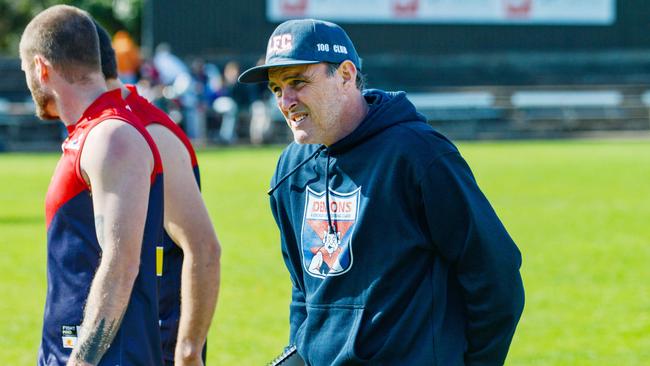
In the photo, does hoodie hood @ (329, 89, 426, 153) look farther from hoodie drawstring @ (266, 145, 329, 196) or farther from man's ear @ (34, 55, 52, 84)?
man's ear @ (34, 55, 52, 84)

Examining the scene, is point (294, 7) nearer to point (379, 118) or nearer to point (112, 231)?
point (379, 118)

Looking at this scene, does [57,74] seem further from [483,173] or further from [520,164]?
[520,164]

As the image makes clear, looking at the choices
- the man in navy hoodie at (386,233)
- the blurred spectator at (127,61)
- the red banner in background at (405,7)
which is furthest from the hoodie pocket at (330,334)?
the red banner in background at (405,7)

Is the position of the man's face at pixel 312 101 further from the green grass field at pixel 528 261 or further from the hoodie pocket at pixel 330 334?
the green grass field at pixel 528 261

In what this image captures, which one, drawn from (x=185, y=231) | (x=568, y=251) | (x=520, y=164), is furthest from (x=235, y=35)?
(x=185, y=231)

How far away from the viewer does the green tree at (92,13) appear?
185 ft

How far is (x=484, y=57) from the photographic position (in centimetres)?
3875

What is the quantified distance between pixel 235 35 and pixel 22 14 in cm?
2589

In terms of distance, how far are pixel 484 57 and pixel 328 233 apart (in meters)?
35.4

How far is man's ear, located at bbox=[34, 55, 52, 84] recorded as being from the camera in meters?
4.02

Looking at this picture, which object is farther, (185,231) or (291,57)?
(185,231)

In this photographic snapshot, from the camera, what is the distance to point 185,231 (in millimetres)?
4531

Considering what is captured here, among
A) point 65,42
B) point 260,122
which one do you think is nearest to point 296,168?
point 65,42

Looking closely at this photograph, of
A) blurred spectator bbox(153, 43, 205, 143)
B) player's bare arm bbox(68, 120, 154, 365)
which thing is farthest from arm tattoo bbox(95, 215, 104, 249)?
blurred spectator bbox(153, 43, 205, 143)
